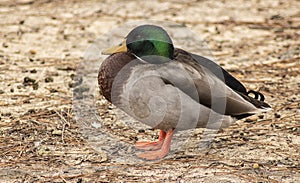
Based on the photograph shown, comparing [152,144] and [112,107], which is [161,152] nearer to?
[152,144]

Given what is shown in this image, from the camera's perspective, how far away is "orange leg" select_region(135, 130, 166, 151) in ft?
13.6

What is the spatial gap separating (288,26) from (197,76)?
13.4 ft

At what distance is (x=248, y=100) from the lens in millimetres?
4020

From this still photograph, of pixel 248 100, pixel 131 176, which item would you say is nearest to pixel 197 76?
pixel 248 100

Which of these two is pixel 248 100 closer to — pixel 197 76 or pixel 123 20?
pixel 197 76

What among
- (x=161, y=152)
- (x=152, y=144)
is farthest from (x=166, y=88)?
(x=152, y=144)

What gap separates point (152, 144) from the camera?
13.8ft

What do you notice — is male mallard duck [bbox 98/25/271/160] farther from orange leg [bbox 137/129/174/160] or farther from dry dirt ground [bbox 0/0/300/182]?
dry dirt ground [bbox 0/0/300/182]

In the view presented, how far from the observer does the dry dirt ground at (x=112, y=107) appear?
12.4 ft

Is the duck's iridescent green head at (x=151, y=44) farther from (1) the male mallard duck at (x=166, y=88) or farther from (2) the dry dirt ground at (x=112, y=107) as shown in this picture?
(2) the dry dirt ground at (x=112, y=107)

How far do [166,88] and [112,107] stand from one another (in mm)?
1337

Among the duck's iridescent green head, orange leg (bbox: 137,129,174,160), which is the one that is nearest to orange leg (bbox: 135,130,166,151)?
orange leg (bbox: 137,129,174,160)

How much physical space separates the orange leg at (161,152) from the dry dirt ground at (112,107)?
6 centimetres

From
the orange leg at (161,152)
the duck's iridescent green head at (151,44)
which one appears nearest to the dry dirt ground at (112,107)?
the orange leg at (161,152)
